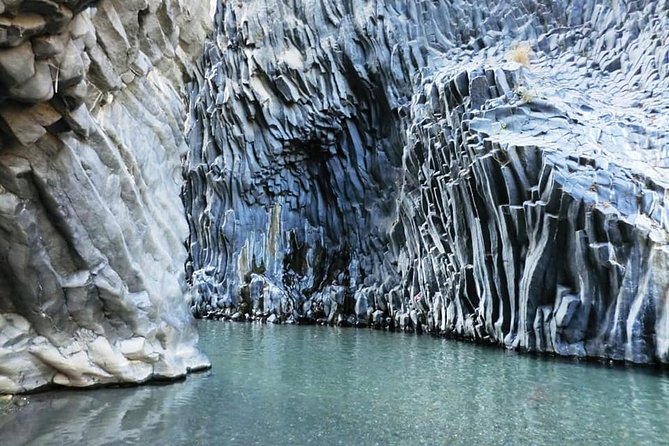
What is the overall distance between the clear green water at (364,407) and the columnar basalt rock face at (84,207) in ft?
2.13

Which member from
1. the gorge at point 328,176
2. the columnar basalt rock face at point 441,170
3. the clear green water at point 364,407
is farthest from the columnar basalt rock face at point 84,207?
the columnar basalt rock face at point 441,170

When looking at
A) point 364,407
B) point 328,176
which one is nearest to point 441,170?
point 328,176

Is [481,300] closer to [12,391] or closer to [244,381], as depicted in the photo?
[244,381]

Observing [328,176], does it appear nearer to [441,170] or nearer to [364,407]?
[441,170]

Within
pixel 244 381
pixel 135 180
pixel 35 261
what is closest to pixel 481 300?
pixel 244 381

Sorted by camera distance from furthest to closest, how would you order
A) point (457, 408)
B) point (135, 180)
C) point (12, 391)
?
point (135, 180), point (457, 408), point (12, 391)

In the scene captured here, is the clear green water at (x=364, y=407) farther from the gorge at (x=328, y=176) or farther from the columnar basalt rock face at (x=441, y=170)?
the columnar basalt rock face at (x=441, y=170)

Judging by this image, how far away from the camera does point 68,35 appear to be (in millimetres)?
6742

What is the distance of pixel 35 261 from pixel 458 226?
51.7 feet

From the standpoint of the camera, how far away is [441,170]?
22.6 m

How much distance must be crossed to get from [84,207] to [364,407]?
5.18 metres

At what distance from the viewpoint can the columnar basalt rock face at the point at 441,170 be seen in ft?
48.1

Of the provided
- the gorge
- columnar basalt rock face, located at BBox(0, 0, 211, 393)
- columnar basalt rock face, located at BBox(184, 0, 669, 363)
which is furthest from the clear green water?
columnar basalt rock face, located at BBox(184, 0, 669, 363)

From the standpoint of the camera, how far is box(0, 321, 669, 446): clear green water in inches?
256
